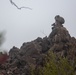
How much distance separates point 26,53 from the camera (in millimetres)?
37594

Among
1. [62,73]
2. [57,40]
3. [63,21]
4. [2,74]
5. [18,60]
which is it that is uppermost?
[63,21]

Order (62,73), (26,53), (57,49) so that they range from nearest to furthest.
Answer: (62,73) → (57,49) → (26,53)

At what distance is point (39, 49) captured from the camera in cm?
3850

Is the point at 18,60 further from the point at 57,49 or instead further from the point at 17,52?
the point at 57,49

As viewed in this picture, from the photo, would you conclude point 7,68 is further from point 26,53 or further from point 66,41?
point 66,41

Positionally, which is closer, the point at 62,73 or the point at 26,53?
the point at 62,73

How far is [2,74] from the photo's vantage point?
31.4 metres

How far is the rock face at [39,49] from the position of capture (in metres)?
34.8

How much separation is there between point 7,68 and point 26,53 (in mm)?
3603

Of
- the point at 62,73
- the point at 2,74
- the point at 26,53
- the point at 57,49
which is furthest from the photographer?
the point at 26,53

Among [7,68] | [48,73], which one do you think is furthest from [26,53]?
[48,73]

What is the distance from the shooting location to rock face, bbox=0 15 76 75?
34.8 m

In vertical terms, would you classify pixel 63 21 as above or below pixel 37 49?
above

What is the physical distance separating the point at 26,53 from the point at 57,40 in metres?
5.04
